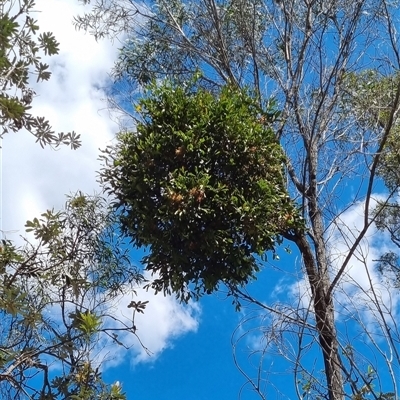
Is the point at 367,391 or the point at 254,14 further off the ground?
the point at 254,14

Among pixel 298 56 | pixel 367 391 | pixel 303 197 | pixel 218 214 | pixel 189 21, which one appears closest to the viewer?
pixel 367 391

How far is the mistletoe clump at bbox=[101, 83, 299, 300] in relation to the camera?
11.9 ft

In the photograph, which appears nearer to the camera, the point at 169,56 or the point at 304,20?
the point at 304,20

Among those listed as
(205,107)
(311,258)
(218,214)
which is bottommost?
(218,214)

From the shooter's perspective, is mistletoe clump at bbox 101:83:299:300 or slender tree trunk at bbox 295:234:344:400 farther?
mistletoe clump at bbox 101:83:299:300

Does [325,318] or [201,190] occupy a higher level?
[201,190]

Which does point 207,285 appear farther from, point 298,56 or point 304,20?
point 304,20

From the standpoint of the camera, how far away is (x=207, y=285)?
378 centimetres

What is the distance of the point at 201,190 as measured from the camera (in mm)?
3531

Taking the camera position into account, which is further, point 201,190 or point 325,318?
point 325,318

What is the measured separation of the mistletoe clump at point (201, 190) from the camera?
3.63 m

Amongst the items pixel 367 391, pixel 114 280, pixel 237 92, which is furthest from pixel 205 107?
pixel 367 391

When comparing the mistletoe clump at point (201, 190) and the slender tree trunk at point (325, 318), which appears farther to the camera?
the mistletoe clump at point (201, 190)

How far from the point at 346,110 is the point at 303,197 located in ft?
4.32
